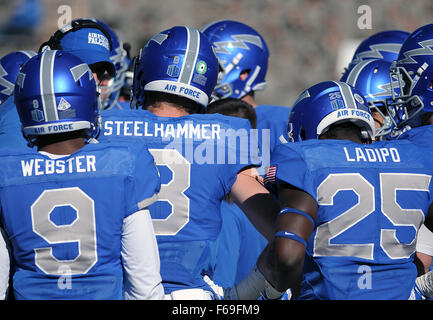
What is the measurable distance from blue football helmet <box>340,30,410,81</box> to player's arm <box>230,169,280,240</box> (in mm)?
2738

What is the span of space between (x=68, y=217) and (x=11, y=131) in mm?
1372

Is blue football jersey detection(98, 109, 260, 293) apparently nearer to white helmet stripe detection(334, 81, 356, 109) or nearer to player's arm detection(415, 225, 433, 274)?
white helmet stripe detection(334, 81, 356, 109)

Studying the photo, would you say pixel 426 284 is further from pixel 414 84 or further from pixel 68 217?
pixel 68 217

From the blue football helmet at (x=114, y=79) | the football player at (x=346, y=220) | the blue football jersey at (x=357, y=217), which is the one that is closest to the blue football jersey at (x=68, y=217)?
the football player at (x=346, y=220)

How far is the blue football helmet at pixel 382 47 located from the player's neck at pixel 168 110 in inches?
102

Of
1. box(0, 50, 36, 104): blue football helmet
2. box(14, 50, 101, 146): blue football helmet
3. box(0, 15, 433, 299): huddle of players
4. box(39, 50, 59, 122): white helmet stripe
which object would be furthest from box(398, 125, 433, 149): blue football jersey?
box(0, 50, 36, 104): blue football helmet

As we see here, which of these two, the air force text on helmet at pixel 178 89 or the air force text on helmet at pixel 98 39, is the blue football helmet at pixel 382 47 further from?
the air force text on helmet at pixel 178 89

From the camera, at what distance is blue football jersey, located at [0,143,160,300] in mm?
2922

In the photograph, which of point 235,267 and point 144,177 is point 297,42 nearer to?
point 235,267

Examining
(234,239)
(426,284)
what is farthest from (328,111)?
(234,239)

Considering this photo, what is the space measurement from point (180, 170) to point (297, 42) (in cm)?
776

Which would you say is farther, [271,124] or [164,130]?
[271,124]

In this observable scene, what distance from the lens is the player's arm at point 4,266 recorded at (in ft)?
9.71

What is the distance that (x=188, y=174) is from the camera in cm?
344
